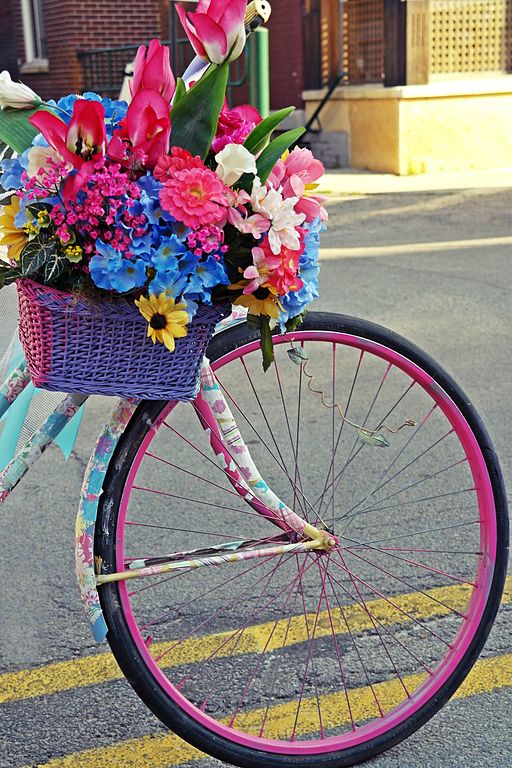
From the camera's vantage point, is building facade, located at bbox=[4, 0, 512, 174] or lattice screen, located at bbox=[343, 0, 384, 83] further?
lattice screen, located at bbox=[343, 0, 384, 83]

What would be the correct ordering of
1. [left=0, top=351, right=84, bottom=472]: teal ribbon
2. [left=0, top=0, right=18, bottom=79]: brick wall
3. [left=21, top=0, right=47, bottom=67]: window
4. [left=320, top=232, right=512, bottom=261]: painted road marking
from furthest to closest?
[left=0, top=0, right=18, bottom=79]: brick wall < [left=21, top=0, right=47, bottom=67]: window < [left=320, top=232, right=512, bottom=261]: painted road marking < [left=0, top=351, right=84, bottom=472]: teal ribbon

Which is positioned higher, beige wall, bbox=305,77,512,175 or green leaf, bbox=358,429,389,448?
beige wall, bbox=305,77,512,175

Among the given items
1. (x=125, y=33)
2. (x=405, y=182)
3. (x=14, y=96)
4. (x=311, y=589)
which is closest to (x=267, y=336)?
(x=14, y=96)

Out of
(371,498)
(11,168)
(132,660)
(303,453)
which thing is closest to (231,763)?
(132,660)

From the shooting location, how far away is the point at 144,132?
1886 mm

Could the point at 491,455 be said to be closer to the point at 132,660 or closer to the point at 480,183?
the point at 132,660

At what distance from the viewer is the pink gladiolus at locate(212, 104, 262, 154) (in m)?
Result: 1.99

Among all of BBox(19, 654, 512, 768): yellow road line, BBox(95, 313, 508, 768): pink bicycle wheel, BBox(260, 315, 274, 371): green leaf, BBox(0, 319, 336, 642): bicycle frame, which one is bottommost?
BBox(19, 654, 512, 768): yellow road line

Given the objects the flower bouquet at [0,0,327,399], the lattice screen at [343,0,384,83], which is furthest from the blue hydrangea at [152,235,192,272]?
the lattice screen at [343,0,384,83]

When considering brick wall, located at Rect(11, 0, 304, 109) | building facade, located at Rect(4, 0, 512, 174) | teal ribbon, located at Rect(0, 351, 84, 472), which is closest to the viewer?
teal ribbon, located at Rect(0, 351, 84, 472)

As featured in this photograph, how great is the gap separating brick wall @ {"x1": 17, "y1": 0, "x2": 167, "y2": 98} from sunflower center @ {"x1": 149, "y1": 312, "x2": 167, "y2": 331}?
51.7 feet

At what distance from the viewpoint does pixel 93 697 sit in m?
2.81

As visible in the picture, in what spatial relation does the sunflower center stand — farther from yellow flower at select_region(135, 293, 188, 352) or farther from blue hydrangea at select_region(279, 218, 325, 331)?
blue hydrangea at select_region(279, 218, 325, 331)

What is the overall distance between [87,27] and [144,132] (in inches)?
627
